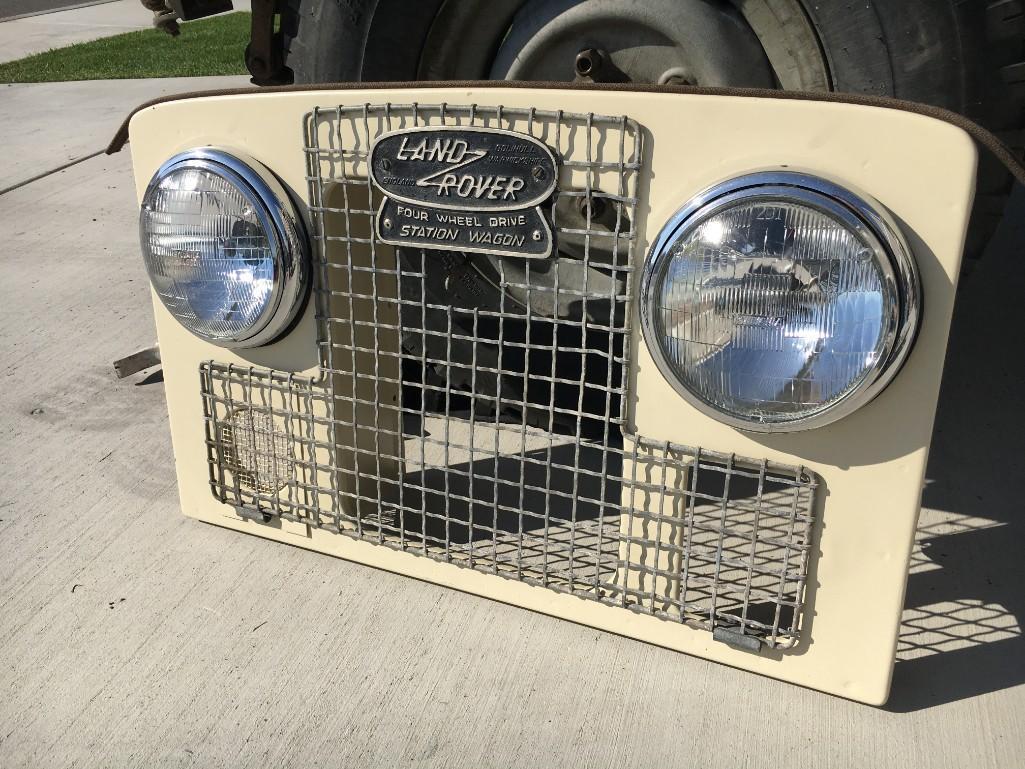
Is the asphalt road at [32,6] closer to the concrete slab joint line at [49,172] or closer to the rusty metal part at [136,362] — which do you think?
the concrete slab joint line at [49,172]

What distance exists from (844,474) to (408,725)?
0.63m

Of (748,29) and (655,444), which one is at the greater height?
(748,29)

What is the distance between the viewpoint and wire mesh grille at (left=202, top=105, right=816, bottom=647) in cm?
121

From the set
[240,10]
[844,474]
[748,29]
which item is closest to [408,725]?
[844,474]

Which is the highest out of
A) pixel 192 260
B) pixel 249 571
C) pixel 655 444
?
pixel 192 260

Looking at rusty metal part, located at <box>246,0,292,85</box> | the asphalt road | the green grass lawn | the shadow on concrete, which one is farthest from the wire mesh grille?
the asphalt road

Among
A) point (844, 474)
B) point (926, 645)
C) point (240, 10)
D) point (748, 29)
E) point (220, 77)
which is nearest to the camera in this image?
point (844, 474)

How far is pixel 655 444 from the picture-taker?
4.06 feet

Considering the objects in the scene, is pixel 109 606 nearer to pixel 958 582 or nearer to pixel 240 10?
pixel 958 582

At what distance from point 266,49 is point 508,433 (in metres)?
0.88

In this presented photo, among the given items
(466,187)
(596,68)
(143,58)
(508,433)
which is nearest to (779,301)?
(466,187)

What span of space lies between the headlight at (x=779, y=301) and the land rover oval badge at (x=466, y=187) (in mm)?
168

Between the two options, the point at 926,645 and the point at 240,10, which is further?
the point at 240,10

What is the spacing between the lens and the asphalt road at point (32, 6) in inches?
439
